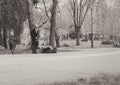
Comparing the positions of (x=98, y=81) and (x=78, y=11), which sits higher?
(x=78, y=11)

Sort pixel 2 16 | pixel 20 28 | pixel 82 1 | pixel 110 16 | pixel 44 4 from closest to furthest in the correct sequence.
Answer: pixel 2 16
pixel 20 28
pixel 44 4
pixel 82 1
pixel 110 16

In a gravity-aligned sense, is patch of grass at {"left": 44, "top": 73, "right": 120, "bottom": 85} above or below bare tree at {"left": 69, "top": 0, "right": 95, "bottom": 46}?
below

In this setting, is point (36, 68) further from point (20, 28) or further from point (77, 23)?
point (77, 23)

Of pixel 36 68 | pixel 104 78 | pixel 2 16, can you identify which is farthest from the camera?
pixel 2 16

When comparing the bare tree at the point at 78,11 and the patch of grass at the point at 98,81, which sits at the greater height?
the bare tree at the point at 78,11

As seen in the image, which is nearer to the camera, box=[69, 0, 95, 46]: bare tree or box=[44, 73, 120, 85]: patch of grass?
box=[44, 73, 120, 85]: patch of grass

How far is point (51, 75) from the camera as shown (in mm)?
12258

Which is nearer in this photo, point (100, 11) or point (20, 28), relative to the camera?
point (20, 28)

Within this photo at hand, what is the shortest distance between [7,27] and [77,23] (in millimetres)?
18597

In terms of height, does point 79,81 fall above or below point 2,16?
below

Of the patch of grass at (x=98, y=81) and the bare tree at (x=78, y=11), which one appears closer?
the patch of grass at (x=98, y=81)

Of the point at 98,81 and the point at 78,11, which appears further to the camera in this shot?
the point at 78,11

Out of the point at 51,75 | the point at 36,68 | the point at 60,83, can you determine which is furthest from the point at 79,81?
the point at 36,68

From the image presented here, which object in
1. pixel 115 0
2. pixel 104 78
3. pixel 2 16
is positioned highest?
pixel 115 0
